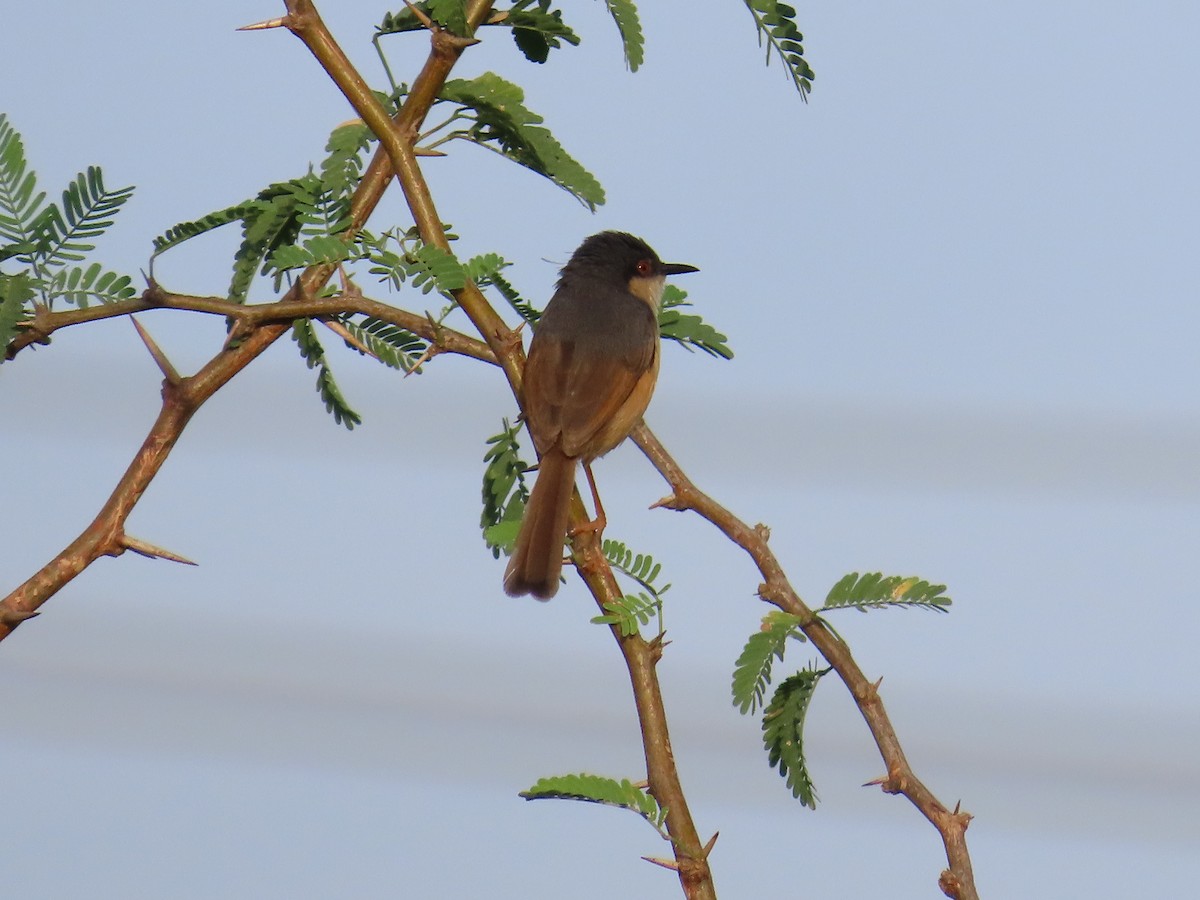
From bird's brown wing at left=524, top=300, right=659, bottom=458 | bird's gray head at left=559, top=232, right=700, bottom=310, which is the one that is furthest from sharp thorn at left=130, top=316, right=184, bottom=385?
bird's gray head at left=559, top=232, right=700, bottom=310

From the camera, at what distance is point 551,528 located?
329 centimetres

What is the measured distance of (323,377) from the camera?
124 inches

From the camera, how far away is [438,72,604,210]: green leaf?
2953mm

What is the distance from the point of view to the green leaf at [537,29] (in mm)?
2869

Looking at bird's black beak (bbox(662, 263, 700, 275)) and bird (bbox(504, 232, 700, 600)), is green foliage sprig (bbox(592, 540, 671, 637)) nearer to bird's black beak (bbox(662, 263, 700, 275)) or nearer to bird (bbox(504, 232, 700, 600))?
bird (bbox(504, 232, 700, 600))

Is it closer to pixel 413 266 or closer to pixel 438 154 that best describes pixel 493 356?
pixel 413 266

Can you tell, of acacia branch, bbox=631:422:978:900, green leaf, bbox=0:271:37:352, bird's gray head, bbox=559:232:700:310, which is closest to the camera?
acacia branch, bbox=631:422:978:900

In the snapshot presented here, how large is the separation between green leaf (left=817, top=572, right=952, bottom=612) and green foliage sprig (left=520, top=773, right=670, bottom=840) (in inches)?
24.6

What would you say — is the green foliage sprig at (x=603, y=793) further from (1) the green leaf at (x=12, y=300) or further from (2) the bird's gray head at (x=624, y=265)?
(2) the bird's gray head at (x=624, y=265)

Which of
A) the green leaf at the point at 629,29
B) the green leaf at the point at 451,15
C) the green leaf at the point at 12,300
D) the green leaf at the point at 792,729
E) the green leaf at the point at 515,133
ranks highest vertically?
the green leaf at the point at 629,29

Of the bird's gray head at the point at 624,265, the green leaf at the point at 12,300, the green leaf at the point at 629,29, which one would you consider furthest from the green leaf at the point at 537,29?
the bird's gray head at the point at 624,265

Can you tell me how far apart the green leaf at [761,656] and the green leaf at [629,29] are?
4.30 feet

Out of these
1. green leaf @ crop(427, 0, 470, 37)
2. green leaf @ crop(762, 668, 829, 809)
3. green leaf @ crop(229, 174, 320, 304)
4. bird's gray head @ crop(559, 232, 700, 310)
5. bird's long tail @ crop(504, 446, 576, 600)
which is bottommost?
green leaf @ crop(762, 668, 829, 809)

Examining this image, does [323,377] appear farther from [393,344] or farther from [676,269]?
[676,269]
